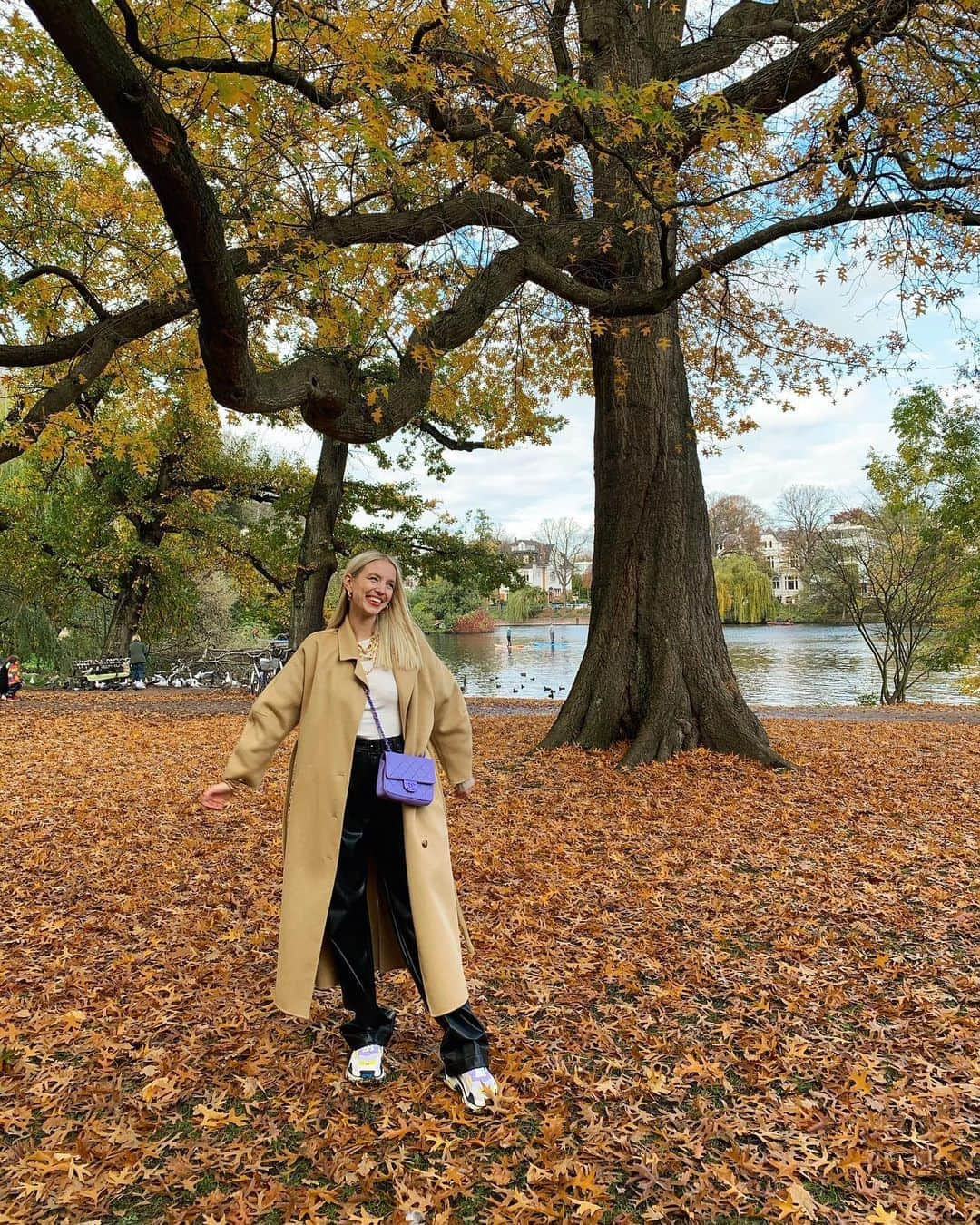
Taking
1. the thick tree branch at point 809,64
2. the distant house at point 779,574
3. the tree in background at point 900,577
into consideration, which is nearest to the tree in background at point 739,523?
the distant house at point 779,574

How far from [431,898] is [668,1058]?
1.15 meters

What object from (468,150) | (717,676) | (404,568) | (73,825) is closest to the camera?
(73,825)

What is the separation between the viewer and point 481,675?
29750 mm

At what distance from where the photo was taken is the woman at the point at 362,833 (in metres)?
2.73

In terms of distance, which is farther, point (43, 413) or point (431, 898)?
point (43, 413)

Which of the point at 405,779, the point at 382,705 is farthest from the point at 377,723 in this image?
the point at 405,779

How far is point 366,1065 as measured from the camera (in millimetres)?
2805

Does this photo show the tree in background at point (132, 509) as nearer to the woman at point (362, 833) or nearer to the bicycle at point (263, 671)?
the bicycle at point (263, 671)

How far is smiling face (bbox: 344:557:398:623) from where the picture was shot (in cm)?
286

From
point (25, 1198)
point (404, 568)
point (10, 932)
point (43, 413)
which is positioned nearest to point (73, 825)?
point (10, 932)

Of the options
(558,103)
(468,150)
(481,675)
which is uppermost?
(468,150)

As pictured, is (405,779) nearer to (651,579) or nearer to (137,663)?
(651,579)

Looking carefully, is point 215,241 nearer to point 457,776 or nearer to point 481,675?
point 457,776

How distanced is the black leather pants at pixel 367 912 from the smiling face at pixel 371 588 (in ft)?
1.61
